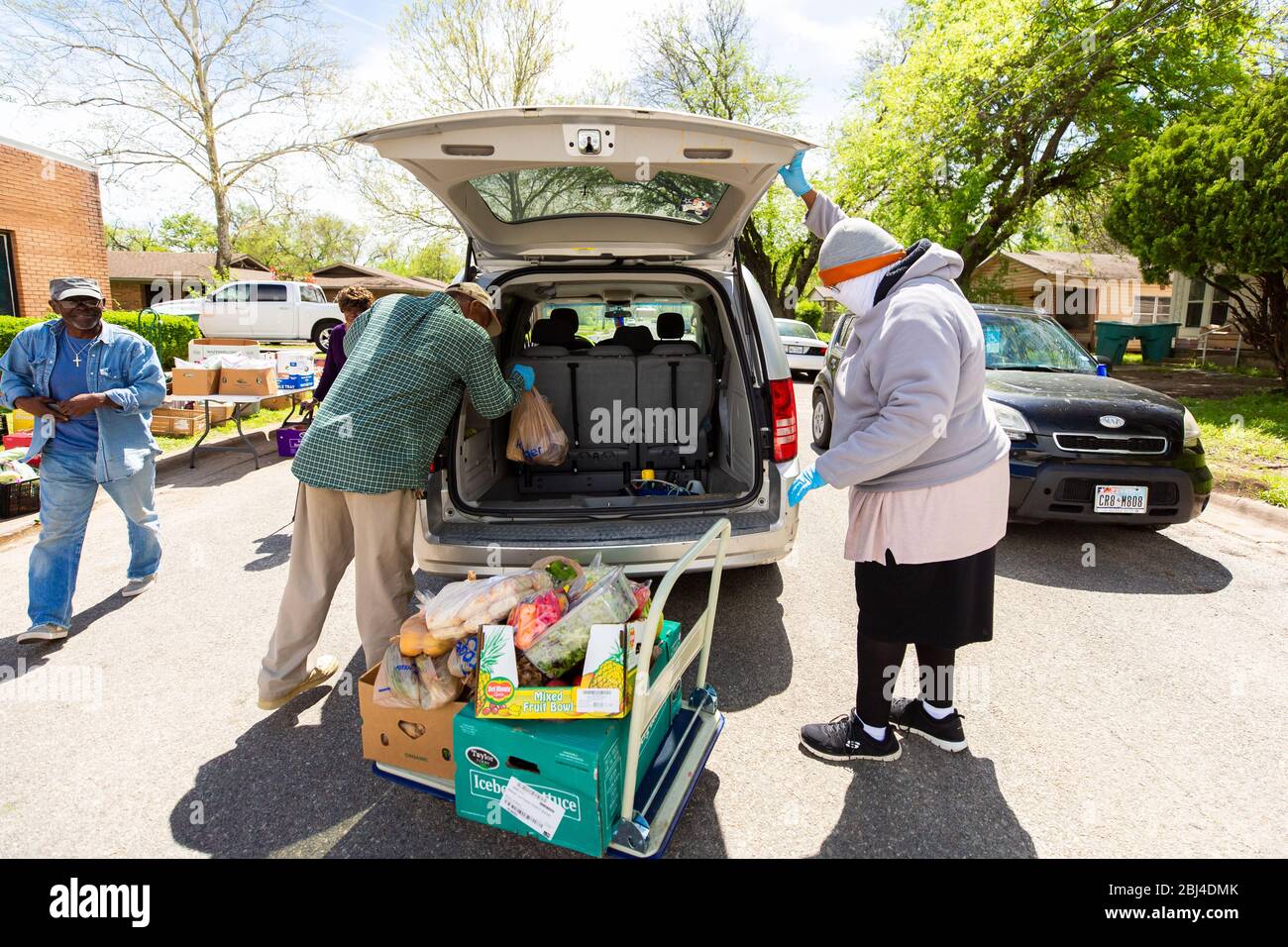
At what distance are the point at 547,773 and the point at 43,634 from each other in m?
3.03

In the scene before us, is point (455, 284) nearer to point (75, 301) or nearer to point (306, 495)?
point (306, 495)

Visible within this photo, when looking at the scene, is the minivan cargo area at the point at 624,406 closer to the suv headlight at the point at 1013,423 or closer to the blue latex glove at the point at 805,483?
the blue latex glove at the point at 805,483

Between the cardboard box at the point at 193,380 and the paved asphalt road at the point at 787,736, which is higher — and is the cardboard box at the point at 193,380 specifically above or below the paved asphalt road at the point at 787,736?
above

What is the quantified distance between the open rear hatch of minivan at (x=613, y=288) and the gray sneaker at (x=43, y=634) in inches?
81.6

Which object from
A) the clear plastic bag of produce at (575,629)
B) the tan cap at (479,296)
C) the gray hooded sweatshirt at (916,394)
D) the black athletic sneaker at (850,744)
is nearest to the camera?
the clear plastic bag of produce at (575,629)

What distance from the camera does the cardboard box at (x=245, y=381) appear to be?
761 centimetres

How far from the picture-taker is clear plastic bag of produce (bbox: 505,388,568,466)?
415cm

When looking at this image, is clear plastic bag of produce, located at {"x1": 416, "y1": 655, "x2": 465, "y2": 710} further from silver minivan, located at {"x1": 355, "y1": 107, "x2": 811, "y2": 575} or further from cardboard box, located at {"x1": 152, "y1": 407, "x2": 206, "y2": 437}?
cardboard box, located at {"x1": 152, "y1": 407, "x2": 206, "y2": 437}

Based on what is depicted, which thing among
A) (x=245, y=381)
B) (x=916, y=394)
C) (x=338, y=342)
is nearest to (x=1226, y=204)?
(x=916, y=394)

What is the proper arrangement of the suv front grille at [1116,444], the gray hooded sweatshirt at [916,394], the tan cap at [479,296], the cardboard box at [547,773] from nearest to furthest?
the cardboard box at [547,773]
the gray hooded sweatshirt at [916,394]
the tan cap at [479,296]
the suv front grille at [1116,444]

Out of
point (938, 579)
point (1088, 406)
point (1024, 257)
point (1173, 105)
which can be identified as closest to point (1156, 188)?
point (1173, 105)

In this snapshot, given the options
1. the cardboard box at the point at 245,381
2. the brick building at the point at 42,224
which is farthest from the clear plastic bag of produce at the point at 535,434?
the brick building at the point at 42,224

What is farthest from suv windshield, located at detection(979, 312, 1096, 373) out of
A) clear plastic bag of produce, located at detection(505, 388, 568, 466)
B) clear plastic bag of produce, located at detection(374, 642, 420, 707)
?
clear plastic bag of produce, located at detection(374, 642, 420, 707)

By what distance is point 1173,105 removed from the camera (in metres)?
14.0
